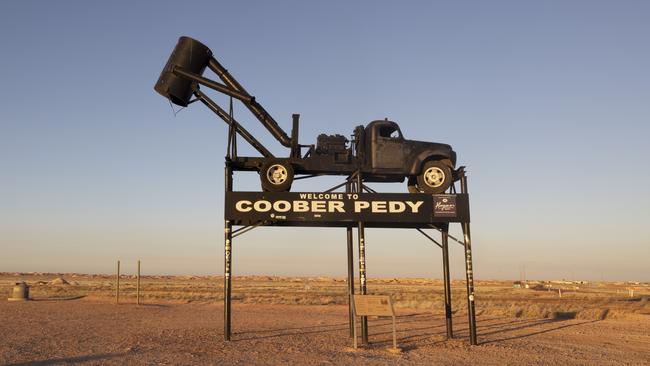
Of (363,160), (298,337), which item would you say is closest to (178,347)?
(298,337)

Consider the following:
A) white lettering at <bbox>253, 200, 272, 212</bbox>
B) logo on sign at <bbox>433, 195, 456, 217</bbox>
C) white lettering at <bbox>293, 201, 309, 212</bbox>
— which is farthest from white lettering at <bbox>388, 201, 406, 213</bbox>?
white lettering at <bbox>253, 200, 272, 212</bbox>

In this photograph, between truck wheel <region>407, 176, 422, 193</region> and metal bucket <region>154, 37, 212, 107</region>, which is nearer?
metal bucket <region>154, 37, 212, 107</region>

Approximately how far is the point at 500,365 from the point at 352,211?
662cm

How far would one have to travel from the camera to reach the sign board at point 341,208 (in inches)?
697

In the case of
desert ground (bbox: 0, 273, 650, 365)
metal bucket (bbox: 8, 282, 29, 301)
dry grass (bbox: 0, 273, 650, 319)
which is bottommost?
dry grass (bbox: 0, 273, 650, 319)

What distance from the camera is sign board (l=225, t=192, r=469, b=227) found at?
17703 mm

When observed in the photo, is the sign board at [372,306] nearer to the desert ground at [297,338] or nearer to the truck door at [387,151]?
the desert ground at [297,338]

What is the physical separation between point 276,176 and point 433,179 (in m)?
5.39

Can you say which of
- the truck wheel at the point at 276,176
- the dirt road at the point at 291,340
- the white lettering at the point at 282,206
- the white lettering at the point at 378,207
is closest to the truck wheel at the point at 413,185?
the white lettering at the point at 378,207

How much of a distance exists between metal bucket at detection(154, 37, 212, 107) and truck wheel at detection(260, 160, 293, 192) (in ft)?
13.0

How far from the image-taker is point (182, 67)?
18.9 metres

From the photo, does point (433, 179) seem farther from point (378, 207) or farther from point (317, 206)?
point (317, 206)

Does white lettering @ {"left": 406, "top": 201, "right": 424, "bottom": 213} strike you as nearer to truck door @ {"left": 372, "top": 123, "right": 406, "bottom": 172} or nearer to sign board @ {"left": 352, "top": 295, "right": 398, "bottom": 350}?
truck door @ {"left": 372, "top": 123, "right": 406, "bottom": 172}

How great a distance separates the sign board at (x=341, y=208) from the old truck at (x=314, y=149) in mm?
578
